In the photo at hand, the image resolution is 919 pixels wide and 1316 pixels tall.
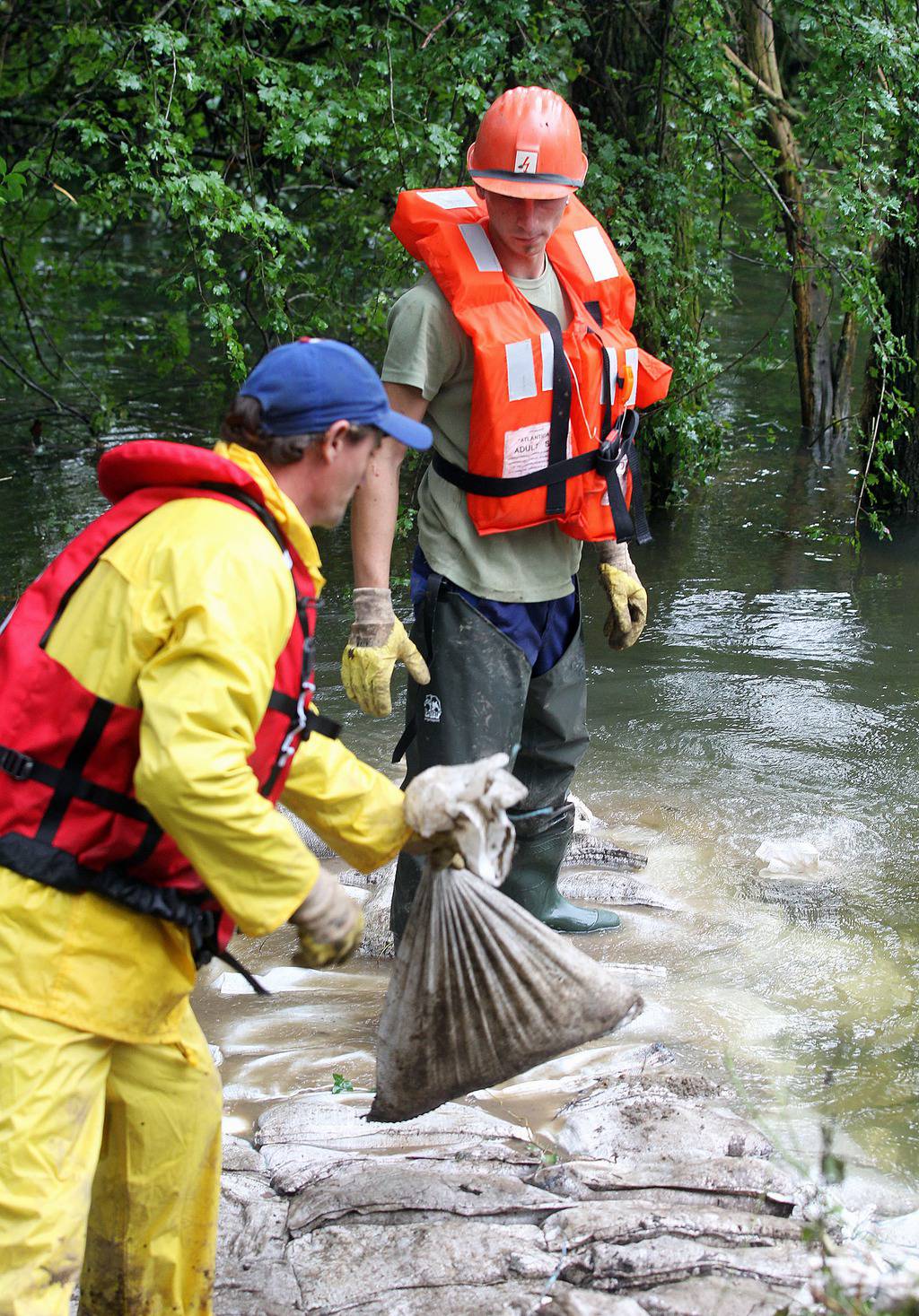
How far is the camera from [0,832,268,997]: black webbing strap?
2100 mm

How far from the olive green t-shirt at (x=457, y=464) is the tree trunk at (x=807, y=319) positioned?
172 inches

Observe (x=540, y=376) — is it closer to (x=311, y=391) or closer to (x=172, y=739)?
(x=311, y=391)

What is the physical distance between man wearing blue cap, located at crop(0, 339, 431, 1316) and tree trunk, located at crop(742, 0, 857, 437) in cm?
604

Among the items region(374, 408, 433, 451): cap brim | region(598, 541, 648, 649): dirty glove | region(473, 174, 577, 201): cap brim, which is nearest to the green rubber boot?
region(598, 541, 648, 649): dirty glove

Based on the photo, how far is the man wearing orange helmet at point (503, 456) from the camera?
11.9 ft

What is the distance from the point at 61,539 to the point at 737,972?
5.19 meters

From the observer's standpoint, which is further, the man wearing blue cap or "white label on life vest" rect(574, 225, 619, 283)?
"white label on life vest" rect(574, 225, 619, 283)

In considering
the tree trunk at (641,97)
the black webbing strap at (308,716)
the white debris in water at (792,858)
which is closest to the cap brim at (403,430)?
the black webbing strap at (308,716)

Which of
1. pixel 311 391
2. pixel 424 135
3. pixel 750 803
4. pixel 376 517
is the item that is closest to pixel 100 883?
pixel 311 391

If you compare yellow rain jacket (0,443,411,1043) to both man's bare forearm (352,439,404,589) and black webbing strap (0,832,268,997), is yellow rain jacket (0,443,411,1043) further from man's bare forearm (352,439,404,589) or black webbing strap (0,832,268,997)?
man's bare forearm (352,439,404,589)

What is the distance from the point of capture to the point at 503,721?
3.81 metres

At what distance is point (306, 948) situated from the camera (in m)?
2.24

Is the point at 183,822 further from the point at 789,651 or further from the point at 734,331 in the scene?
the point at 734,331

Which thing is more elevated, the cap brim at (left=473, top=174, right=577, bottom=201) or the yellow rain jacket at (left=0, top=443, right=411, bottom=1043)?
the cap brim at (left=473, top=174, right=577, bottom=201)
